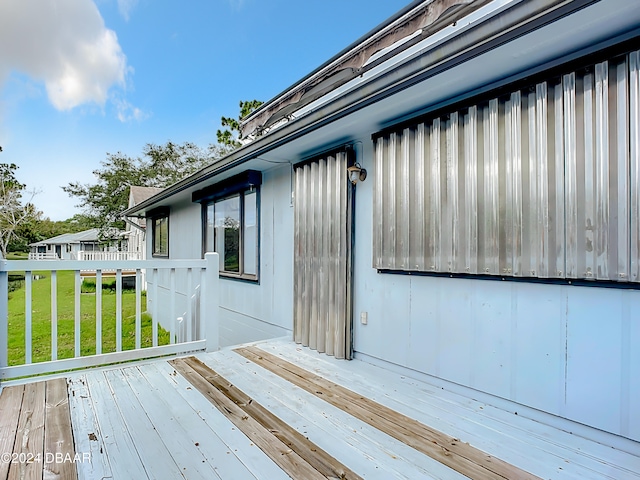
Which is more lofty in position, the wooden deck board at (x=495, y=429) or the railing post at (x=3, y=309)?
the railing post at (x=3, y=309)

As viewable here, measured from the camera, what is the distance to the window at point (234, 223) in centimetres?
520

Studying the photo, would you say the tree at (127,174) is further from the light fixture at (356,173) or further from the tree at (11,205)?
the light fixture at (356,173)

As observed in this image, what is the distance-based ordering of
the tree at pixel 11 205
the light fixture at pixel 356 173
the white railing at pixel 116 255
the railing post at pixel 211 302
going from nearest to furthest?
1. the light fixture at pixel 356 173
2. the railing post at pixel 211 302
3. the white railing at pixel 116 255
4. the tree at pixel 11 205

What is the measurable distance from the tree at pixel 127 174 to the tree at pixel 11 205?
563 centimetres

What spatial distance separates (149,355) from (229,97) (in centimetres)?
1608

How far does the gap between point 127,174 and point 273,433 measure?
2602cm

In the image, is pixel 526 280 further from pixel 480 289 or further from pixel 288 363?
pixel 288 363

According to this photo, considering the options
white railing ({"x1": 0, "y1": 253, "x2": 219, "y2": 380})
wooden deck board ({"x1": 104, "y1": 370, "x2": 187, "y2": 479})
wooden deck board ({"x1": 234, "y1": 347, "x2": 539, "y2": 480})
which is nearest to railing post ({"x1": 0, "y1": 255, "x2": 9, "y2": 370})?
white railing ({"x1": 0, "y1": 253, "x2": 219, "y2": 380})

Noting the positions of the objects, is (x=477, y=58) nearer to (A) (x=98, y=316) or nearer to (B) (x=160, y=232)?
(A) (x=98, y=316)

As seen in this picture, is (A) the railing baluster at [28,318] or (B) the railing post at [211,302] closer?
(A) the railing baluster at [28,318]

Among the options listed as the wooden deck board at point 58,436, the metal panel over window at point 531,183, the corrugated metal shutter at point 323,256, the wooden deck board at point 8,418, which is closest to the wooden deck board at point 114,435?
the wooden deck board at point 58,436

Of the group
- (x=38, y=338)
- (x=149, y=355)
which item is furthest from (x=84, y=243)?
(x=149, y=355)

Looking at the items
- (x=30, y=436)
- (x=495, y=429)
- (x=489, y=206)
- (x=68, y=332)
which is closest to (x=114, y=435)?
(x=30, y=436)

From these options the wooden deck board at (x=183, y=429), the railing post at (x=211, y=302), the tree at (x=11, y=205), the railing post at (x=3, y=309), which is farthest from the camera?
the tree at (x=11, y=205)
